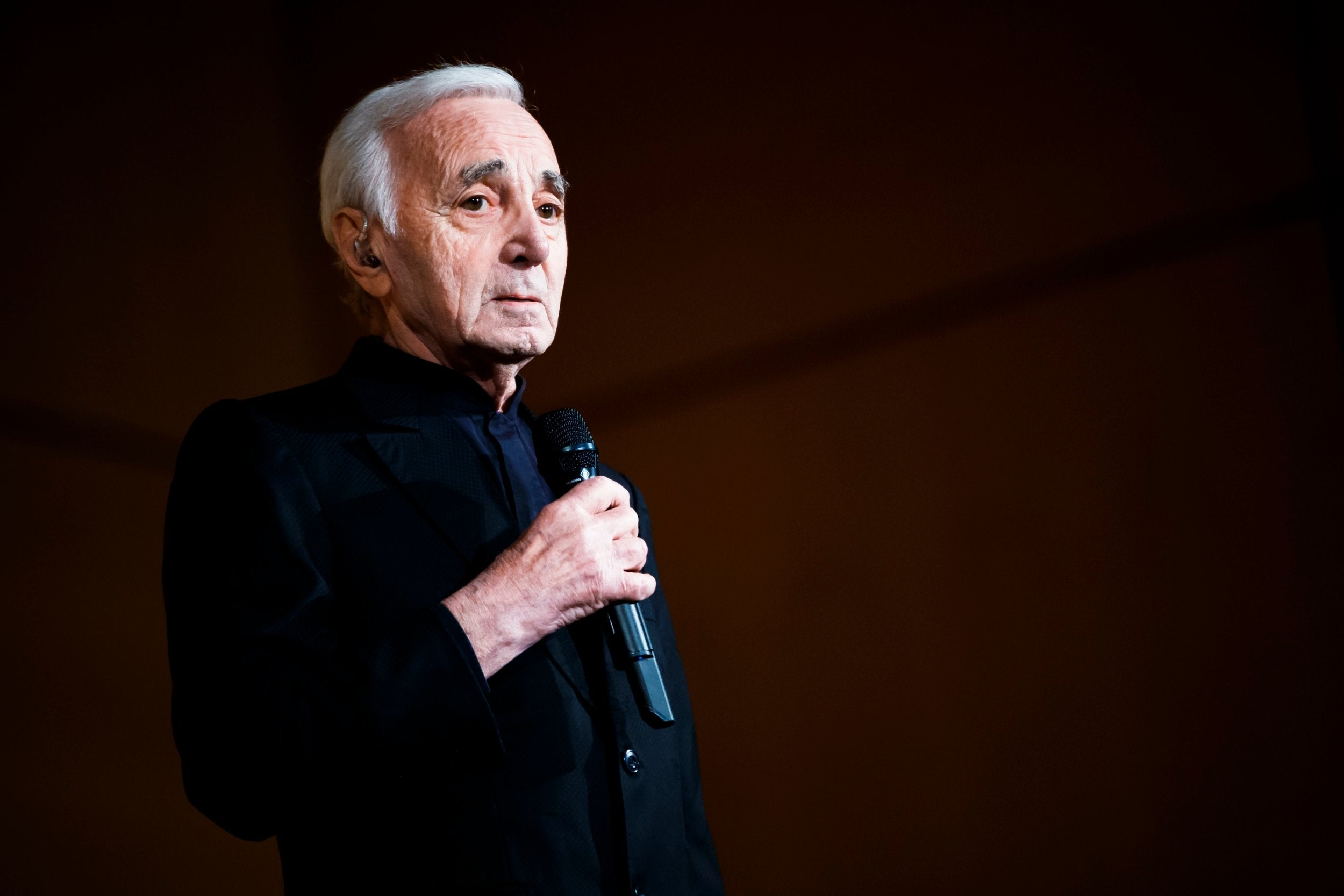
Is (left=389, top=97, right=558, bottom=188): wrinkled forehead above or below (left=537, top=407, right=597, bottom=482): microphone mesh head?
above

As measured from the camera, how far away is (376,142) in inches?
56.1

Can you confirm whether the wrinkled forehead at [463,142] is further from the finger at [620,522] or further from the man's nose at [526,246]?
the finger at [620,522]

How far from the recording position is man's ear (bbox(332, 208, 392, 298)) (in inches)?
54.9

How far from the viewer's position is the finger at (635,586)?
110 centimetres

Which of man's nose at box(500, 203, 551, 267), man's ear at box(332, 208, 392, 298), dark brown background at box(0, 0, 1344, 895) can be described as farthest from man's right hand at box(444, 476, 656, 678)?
dark brown background at box(0, 0, 1344, 895)

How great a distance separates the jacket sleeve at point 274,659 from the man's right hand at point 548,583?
3 centimetres

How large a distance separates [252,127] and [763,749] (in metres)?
2.26

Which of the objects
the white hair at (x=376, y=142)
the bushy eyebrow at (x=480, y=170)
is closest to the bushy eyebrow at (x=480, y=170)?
the bushy eyebrow at (x=480, y=170)

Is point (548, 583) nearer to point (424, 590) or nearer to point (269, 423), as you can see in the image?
point (424, 590)

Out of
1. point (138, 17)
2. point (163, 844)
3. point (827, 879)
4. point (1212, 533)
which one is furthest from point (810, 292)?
point (163, 844)

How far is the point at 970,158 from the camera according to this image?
2672 mm

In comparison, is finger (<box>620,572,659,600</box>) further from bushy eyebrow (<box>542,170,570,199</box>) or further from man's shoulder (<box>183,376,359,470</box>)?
bushy eyebrow (<box>542,170,570,199</box>)

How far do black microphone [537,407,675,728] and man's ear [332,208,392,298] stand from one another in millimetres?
304

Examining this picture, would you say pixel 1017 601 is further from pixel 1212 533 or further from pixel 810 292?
pixel 810 292
